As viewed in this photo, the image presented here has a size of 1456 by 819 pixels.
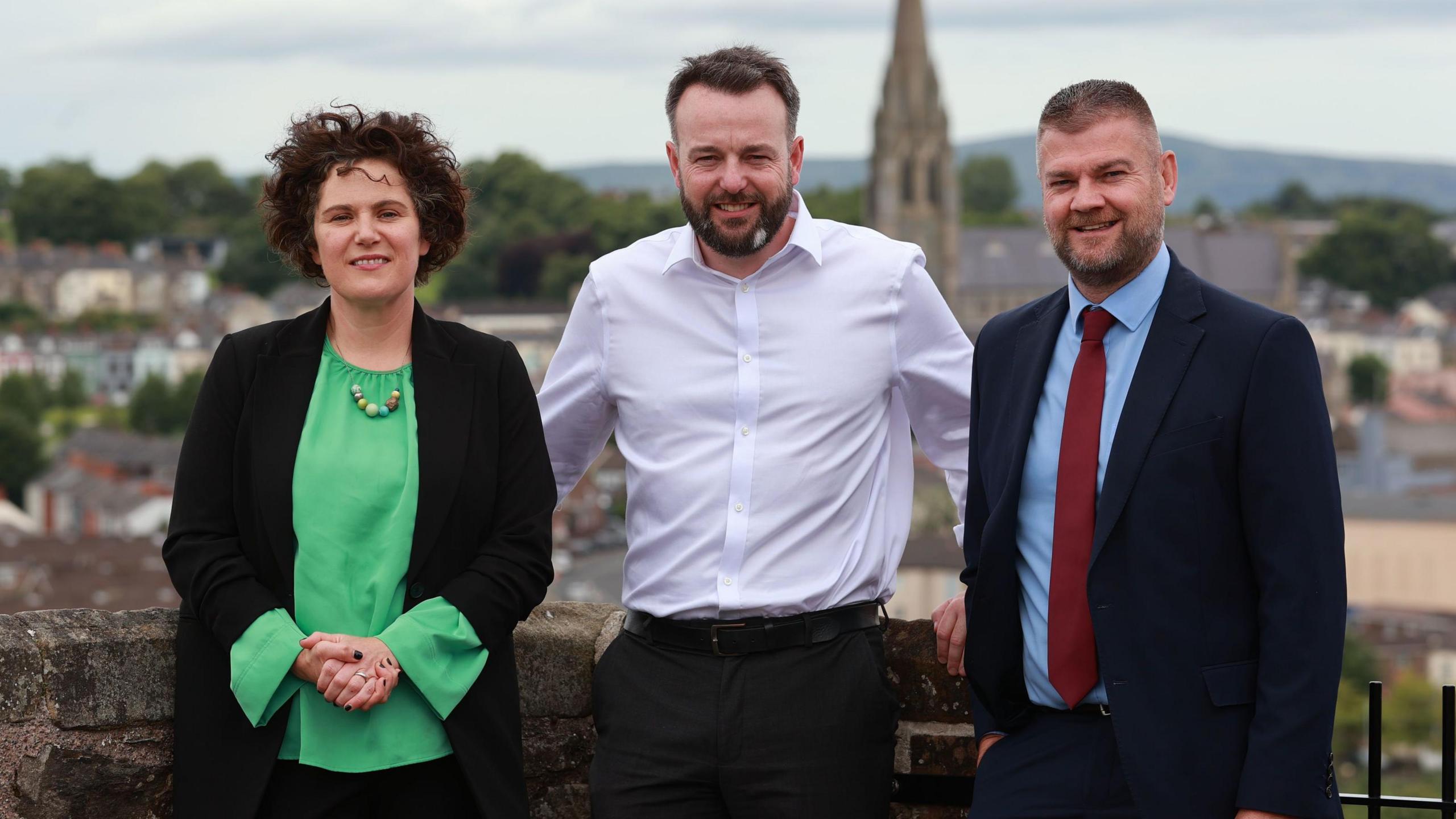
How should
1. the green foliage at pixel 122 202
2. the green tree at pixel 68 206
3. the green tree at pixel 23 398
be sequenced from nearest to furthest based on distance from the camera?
the green tree at pixel 23 398 → the green tree at pixel 68 206 → the green foliage at pixel 122 202

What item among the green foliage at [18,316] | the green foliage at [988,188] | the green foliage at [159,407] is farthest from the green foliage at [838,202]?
the green foliage at [18,316]

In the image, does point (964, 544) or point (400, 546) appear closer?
point (400, 546)

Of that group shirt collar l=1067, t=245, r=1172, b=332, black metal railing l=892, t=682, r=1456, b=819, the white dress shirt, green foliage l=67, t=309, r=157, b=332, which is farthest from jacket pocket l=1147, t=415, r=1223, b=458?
green foliage l=67, t=309, r=157, b=332

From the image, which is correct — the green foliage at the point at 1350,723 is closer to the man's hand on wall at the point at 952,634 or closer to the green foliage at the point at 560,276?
the man's hand on wall at the point at 952,634

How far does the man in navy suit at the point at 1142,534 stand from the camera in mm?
2299

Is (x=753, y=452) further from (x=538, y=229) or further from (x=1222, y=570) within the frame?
(x=538, y=229)

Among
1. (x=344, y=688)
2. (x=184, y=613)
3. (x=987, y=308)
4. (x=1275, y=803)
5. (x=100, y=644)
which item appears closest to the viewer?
(x=1275, y=803)

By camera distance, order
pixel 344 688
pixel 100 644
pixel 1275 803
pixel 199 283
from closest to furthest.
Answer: pixel 1275 803, pixel 344 688, pixel 100 644, pixel 199 283

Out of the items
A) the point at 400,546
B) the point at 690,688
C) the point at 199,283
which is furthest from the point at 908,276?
the point at 199,283

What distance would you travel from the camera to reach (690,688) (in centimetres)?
275

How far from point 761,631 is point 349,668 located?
67cm

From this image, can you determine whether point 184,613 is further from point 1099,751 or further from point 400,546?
point 1099,751

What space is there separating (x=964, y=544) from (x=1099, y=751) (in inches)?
16.2

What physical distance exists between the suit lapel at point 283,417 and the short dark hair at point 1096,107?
1.15 m
